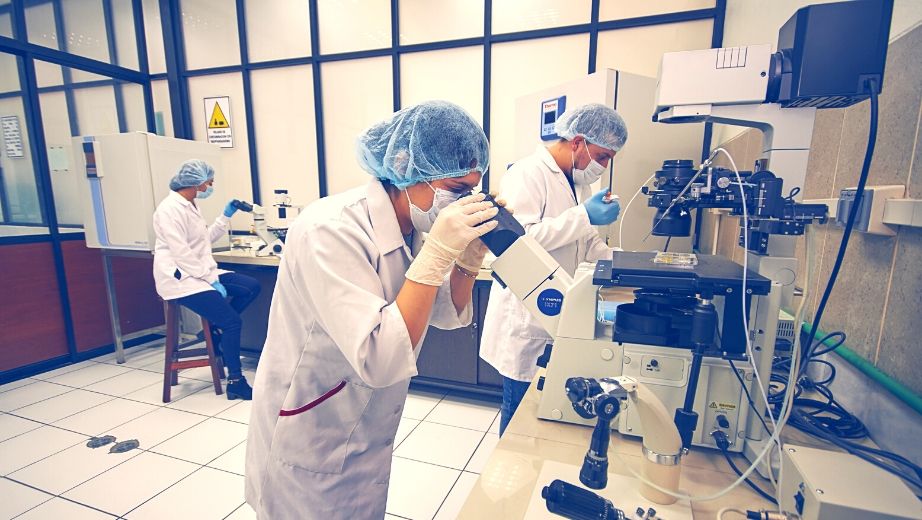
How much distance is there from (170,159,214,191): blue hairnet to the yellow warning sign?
3.84ft

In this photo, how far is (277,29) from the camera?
132 inches

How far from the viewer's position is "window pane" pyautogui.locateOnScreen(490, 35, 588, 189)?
8.87ft

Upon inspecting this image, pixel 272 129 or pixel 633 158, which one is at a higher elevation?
pixel 272 129

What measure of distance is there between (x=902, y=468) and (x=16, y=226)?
15.2 feet

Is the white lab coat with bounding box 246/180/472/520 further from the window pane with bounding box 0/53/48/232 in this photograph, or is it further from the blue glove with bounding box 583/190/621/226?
the window pane with bounding box 0/53/48/232

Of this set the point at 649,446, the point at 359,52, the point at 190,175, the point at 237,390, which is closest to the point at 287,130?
the point at 359,52

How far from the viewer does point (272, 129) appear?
350 cm

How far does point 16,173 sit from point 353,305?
13.0ft

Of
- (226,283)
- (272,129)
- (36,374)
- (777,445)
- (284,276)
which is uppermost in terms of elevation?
(272,129)

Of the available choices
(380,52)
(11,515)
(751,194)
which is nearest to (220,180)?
(380,52)

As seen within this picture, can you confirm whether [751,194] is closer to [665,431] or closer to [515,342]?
[665,431]

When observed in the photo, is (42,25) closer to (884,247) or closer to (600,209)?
(600,209)

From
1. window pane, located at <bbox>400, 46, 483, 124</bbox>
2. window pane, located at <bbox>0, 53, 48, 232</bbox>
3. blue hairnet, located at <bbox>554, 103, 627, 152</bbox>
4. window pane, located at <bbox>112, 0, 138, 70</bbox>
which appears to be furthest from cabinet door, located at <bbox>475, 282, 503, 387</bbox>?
window pane, located at <bbox>112, 0, 138, 70</bbox>

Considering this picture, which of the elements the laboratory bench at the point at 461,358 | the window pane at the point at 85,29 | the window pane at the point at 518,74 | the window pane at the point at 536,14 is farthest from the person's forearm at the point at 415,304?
the window pane at the point at 85,29
